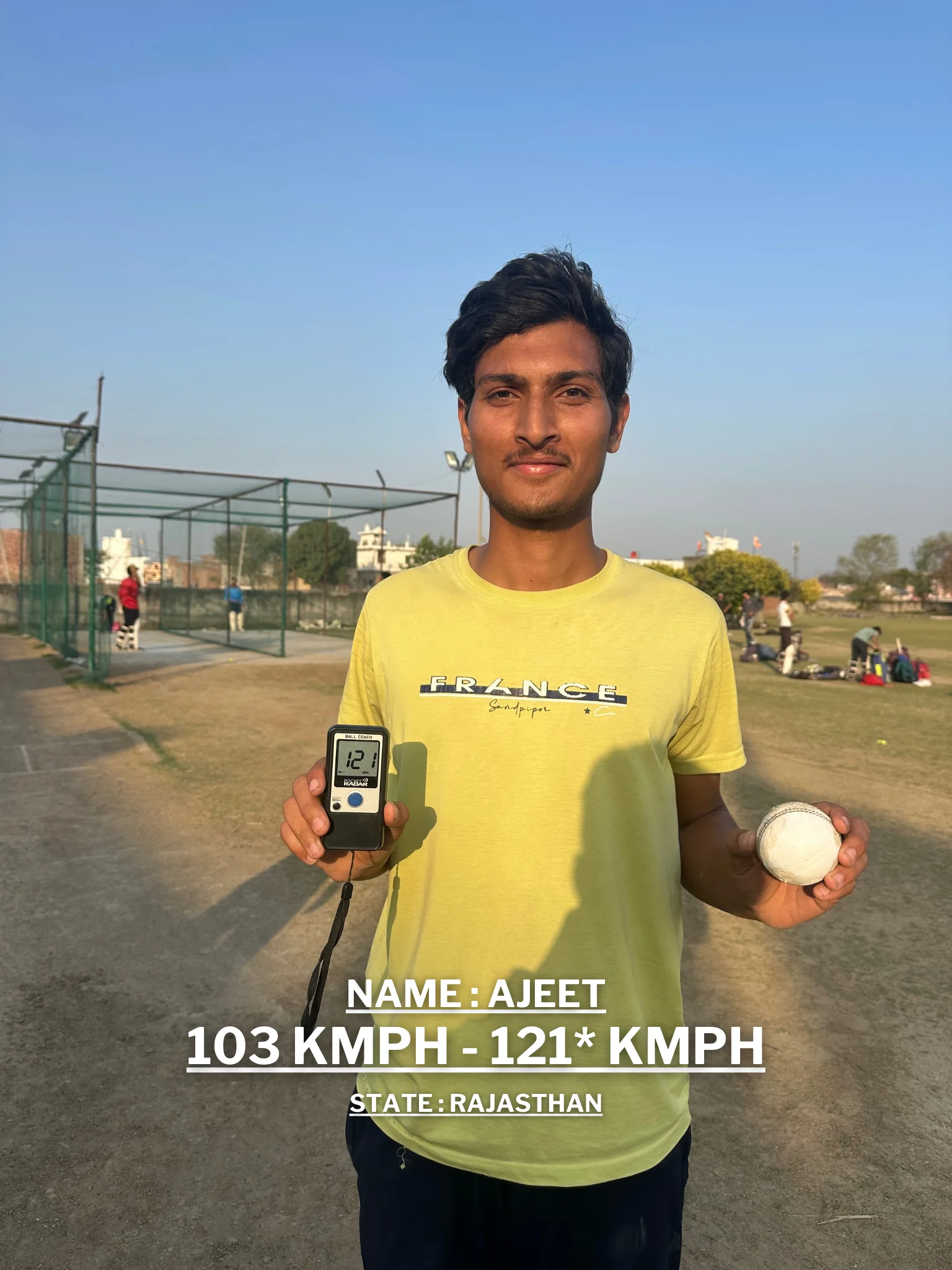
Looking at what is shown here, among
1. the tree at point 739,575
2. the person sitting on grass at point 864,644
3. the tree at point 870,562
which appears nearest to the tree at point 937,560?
the tree at point 870,562

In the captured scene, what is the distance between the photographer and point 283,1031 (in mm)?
3723

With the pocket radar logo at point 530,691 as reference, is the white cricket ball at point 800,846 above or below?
below

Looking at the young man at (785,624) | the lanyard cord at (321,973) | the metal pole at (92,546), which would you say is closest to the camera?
the lanyard cord at (321,973)

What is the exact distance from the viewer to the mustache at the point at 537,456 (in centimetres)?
170

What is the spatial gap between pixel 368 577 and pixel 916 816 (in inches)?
1072

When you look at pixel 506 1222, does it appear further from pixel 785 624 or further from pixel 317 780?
pixel 785 624

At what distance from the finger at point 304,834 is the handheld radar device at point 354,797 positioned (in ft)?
0.08

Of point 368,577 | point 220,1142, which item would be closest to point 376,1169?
point 220,1142

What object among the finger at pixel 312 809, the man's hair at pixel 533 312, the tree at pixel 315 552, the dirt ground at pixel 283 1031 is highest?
the tree at pixel 315 552

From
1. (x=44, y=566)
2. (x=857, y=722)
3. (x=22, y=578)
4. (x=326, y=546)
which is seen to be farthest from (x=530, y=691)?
(x=22, y=578)

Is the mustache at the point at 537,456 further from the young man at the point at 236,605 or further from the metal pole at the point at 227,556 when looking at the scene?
the young man at the point at 236,605

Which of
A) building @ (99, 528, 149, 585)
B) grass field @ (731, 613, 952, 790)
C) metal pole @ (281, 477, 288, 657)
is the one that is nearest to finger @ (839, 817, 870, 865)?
grass field @ (731, 613, 952, 790)

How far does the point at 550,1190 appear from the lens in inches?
56.1

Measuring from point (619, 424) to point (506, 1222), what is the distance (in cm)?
159
